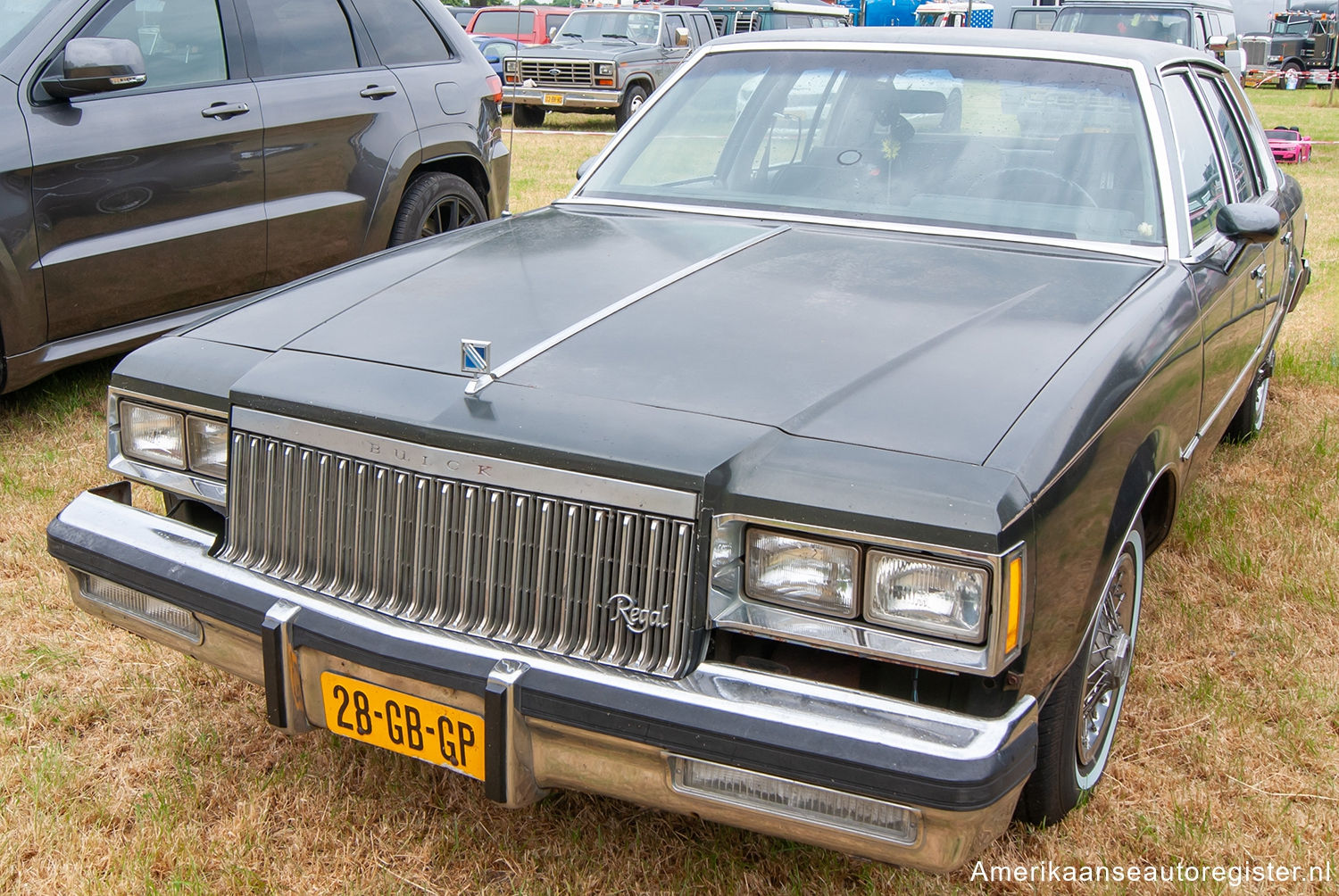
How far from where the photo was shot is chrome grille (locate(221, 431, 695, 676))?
2070 millimetres

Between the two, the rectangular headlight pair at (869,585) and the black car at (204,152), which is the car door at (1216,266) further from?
the black car at (204,152)

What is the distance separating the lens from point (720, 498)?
2004 millimetres

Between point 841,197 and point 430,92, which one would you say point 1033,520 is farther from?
point 430,92

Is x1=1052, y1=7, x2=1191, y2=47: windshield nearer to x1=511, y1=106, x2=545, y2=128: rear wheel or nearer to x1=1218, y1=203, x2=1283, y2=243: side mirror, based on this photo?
x1=511, y1=106, x2=545, y2=128: rear wheel

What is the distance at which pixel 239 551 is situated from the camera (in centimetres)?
247

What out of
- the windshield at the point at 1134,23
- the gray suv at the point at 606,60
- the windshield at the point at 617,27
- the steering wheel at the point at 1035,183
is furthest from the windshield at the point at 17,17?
the windshield at the point at 617,27

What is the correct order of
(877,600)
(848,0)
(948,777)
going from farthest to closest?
(848,0) < (877,600) < (948,777)

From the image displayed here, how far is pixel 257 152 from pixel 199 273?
0.59 m

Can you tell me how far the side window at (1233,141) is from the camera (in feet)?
13.2

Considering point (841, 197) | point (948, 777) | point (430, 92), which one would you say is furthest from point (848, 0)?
point (948, 777)

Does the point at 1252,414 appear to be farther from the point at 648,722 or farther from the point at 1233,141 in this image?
the point at 648,722

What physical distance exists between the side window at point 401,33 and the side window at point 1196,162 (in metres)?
3.67

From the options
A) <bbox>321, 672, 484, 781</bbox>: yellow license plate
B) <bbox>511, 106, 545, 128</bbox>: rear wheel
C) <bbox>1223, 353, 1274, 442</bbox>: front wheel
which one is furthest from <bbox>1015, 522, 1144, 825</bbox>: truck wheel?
<bbox>511, 106, 545, 128</bbox>: rear wheel

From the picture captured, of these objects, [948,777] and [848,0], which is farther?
[848,0]
